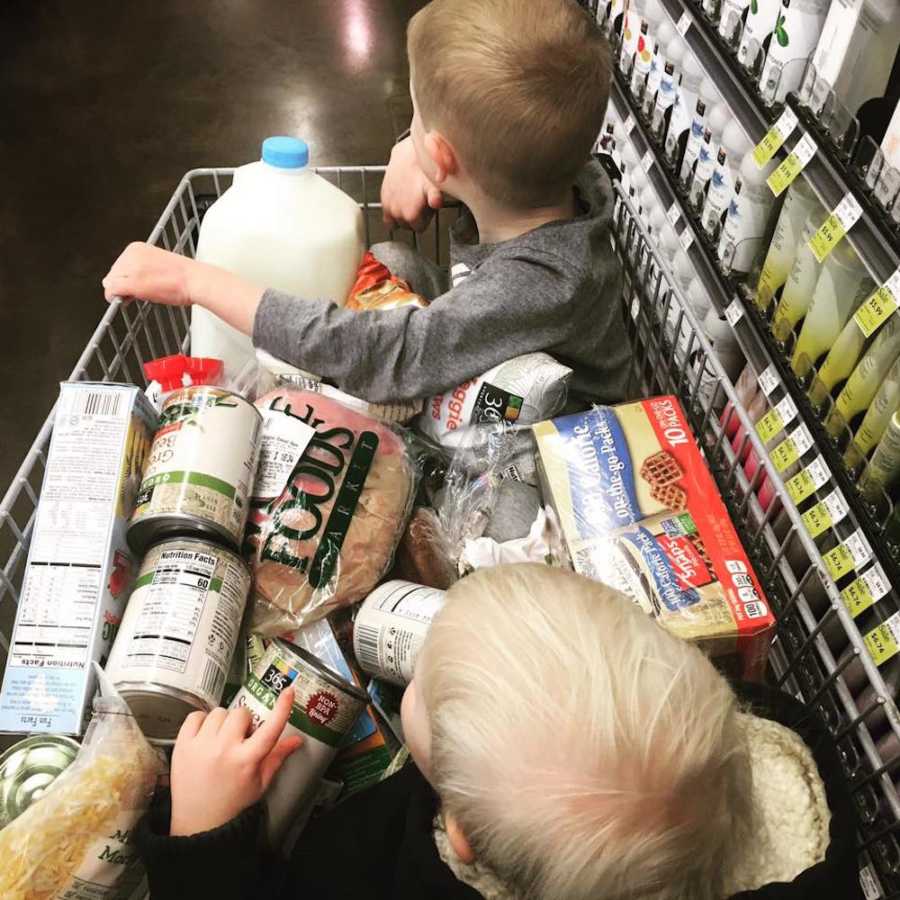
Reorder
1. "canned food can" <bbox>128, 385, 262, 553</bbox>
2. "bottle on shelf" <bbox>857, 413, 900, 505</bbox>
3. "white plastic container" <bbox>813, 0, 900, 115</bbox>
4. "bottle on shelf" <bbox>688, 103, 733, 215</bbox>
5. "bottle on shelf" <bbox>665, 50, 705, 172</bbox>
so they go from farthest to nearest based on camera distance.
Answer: "bottle on shelf" <bbox>665, 50, 705, 172</bbox>
"bottle on shelf" <bbox>688, 103, 733, 215</bbox>
"white plastic container" <bbox>813, 0, 900, 115</bbox>
"bottle on shelf" <bbox>857, 413, 900, 505</bbox>
"canned food can" <bbox>128, 385, 262, 553</bbox>

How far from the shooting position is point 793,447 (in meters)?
1.42

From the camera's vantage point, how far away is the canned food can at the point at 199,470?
41.9 inches

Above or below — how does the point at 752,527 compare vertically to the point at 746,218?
below

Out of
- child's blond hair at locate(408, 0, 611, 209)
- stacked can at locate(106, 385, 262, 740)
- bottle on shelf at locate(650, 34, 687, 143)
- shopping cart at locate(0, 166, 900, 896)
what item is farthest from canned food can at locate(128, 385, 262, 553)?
bottle on shelf at locate(650, 34, 687, 143)

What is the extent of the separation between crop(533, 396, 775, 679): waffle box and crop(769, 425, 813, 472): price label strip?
25 cm

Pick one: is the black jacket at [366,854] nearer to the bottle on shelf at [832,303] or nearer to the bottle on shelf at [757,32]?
the bottle on shelf at [832,303]

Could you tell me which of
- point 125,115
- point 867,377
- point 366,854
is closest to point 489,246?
point 867,377

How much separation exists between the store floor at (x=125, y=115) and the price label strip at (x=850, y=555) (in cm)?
213

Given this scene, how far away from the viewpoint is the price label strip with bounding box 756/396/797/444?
4.82 ft

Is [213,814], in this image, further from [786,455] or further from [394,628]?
[786,455]

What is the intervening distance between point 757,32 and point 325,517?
1.25m

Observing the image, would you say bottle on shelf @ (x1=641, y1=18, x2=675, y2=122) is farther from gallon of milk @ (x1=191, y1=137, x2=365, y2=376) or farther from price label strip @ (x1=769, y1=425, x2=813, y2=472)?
price label strip @ (x1=769, y1=425, x2=813, y2=472)

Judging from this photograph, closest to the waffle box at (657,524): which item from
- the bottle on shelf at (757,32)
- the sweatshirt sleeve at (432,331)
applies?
the sweatshirt sleeve at (432,331)

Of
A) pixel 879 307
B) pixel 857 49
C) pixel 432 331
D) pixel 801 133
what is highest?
pixel 857 49
